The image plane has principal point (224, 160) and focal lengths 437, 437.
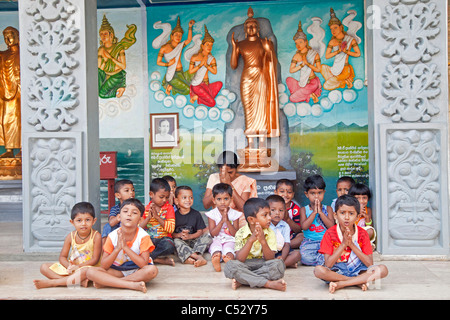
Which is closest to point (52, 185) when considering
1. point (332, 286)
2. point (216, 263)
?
point (216, 263)

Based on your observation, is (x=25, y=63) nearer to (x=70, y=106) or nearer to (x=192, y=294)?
(x=70, y=106)

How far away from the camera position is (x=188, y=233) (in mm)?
4508

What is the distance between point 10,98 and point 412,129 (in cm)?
643

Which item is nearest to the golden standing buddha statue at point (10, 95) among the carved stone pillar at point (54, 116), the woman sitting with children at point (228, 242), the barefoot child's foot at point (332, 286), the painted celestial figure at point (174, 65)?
the painted celestial figure at point (174, 65)

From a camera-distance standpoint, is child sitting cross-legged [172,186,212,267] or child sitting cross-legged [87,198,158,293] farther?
child sitting cross-legged [172,186,212,267]

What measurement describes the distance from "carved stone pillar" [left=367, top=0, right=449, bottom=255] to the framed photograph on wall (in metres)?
4.06

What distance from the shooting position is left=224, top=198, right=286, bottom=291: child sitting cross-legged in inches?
134

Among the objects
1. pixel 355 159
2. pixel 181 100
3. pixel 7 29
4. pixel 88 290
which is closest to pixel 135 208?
pixel 88 290

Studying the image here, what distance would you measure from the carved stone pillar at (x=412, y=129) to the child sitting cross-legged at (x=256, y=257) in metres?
1.41

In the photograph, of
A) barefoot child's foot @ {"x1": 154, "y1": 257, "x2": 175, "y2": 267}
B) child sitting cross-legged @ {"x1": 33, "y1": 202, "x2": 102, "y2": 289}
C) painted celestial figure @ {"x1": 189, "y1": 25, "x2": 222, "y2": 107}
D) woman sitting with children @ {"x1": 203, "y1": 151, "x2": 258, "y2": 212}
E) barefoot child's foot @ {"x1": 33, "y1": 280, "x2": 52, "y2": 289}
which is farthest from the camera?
painted celestial figure @ {"x1": 189, "y1": 25, "x2": 222, "y2": 107}

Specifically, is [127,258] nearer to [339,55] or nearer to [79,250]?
[79,250]

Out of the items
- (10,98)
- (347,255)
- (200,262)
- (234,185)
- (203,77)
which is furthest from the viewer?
(203,77)

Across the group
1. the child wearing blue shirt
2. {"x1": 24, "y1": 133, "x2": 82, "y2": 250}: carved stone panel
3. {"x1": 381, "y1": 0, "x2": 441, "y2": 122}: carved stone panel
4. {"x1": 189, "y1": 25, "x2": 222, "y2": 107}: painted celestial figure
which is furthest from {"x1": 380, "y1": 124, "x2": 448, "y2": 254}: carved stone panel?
{"x1": 189, "y1": 25, "x2": 222, "y2": 107}: painted celestial figure

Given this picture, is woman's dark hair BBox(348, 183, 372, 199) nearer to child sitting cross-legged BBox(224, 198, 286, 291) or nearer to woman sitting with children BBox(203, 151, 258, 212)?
woman sitting with children BBox(203, 151, 258, 212)
